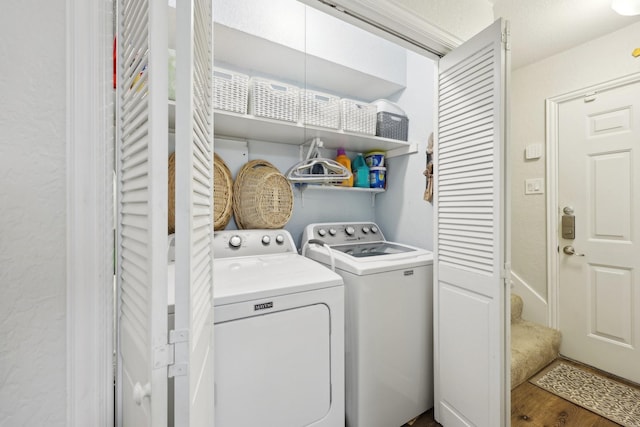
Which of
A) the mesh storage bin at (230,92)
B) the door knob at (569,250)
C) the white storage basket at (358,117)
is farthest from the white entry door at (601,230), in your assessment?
the mesh storage bin at (230,92)

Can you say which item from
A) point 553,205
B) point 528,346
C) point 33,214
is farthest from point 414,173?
point 33,214

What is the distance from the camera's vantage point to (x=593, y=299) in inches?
87.4

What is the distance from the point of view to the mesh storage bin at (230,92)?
58.7 inches

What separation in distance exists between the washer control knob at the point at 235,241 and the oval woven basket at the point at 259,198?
17 cm

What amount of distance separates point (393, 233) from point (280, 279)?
1.36 metres

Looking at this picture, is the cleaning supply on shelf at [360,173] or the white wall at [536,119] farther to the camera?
the cleaning supply on shelf at [360,173]

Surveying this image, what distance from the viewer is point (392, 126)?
84.3 inches

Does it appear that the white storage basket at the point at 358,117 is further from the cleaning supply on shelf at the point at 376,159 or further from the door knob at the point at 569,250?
the door knob at the point at 569,250

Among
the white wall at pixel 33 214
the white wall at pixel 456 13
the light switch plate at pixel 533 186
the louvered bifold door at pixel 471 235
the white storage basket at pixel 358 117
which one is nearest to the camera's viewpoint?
the white wall at pixel 33 214

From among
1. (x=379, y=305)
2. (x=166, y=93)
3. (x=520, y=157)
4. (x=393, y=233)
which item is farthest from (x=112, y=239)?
(x=520, y=157)

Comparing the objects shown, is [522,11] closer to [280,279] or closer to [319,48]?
[319,48]

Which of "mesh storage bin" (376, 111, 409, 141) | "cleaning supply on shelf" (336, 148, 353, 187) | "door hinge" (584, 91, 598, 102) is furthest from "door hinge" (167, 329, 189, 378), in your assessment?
"door hinge" (584, 91, 598, 102)

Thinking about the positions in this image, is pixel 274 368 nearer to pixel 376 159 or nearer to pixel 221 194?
pixel 221 194

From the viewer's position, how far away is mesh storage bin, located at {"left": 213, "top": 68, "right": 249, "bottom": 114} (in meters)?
1.49
